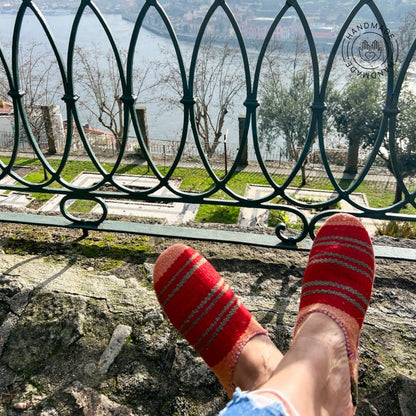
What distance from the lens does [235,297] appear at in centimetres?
126

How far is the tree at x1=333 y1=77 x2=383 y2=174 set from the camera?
32.3 ft

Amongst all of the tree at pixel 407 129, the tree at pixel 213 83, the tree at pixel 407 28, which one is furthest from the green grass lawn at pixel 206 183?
the tree at pixel 407 28

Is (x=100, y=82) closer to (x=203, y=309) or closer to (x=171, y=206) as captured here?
(x=171, y=206)

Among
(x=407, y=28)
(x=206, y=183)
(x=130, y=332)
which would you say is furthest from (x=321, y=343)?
(x=206, y=183)

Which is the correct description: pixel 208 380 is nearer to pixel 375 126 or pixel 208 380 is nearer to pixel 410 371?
pixel 410 371

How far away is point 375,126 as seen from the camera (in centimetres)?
972

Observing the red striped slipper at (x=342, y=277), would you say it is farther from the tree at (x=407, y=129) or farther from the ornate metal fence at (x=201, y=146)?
the tree at (x=407, y=129)

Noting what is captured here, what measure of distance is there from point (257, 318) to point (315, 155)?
15.7 metres

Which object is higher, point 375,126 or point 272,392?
point 272,392

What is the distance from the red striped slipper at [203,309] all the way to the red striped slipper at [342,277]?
0.58 feet

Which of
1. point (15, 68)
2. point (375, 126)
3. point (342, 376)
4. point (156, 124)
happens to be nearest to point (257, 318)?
point (342, 376)

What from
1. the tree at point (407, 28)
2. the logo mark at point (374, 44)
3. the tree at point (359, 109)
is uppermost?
the tree at point (407, 28)

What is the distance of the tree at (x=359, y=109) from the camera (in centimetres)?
984

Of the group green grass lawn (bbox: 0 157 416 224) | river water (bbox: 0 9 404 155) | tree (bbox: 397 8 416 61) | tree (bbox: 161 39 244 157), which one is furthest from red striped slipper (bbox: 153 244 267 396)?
tree (bbox: 161 39 244 157)
